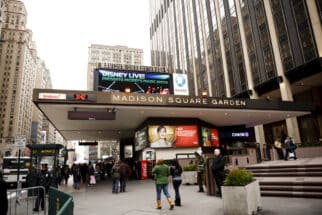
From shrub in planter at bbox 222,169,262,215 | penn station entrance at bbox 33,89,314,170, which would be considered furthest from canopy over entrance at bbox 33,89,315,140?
shrub in planter at bbox 222,169,262,215

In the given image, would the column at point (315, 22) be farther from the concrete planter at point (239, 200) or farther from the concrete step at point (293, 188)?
the concrete planter at point (239, 200)

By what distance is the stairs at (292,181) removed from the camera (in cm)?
936

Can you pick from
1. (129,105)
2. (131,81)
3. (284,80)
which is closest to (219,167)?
(129,105)

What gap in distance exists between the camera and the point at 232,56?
122 feet

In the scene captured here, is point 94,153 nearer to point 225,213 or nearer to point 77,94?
point 77,94

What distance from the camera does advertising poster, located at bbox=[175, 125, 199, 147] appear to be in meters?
22.1

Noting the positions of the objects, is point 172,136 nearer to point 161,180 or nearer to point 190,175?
point 190,175

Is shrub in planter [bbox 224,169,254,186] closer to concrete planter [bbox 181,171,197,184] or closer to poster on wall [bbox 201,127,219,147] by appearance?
concrete planter [bbox 181,171,197,184]

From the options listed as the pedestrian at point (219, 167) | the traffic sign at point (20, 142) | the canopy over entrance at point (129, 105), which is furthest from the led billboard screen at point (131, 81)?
the pedestrian at point (219, 167)

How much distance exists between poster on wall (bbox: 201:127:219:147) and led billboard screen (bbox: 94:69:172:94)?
5522mm

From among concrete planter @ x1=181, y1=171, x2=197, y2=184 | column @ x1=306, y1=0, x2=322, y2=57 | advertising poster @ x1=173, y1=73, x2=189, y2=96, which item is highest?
column @ x1=306, y1=0, x2=322, y2=57

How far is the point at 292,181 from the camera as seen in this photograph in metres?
10.4

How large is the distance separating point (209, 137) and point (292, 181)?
14778 mm

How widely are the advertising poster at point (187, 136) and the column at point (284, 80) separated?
12.0m
